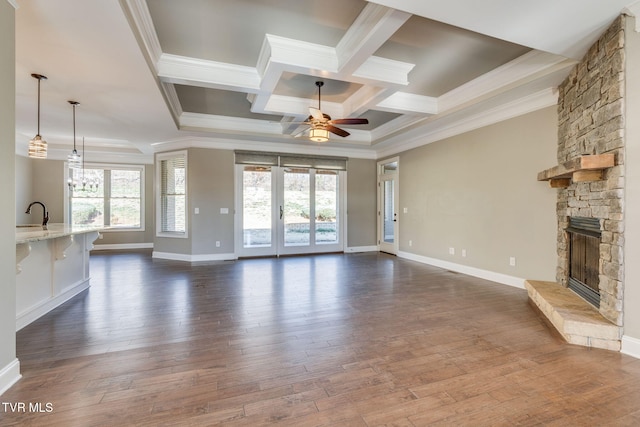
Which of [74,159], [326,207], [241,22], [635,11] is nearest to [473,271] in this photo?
[326,207]

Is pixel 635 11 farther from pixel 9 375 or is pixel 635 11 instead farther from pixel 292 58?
pixel 9 375

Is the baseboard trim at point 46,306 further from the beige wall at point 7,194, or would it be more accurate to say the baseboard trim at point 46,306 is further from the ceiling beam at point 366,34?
the ceiling beam at point 366,34

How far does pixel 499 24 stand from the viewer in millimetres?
2559

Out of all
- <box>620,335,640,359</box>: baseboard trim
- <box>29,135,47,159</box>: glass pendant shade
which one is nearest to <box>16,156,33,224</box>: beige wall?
<box>29,135,47,159</box>: glass pendant shade

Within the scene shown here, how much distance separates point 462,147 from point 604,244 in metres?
3.02

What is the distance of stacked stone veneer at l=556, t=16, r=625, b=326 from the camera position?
8.26 feet

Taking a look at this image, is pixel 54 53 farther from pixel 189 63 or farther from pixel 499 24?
pixel 499 24

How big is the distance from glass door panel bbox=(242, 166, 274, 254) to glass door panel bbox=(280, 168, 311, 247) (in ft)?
1.17

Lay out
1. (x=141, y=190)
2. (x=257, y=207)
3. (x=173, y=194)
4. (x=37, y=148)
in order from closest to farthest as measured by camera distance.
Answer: (x=37, y=148) → (x=173, y=194) → (x=257, y=207) → (x=141, y=190)

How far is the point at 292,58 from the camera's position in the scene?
336 cm

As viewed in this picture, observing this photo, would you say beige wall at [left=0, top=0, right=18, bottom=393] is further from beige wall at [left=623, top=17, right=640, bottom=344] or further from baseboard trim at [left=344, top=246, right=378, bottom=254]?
baseboard trim at [left=344, top=246, right=378, bottom=254]

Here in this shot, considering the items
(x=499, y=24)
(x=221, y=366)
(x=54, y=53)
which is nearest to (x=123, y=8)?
(x=54, y=53)

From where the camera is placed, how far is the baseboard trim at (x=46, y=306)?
2.93m

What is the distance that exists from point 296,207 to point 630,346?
19.3 ft
